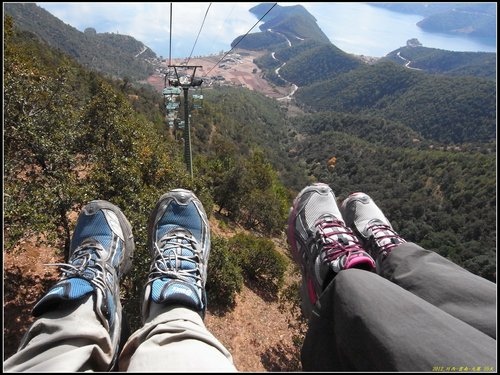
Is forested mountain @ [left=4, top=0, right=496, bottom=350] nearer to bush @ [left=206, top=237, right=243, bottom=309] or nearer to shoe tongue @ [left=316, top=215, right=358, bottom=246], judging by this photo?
bush @ [left=206, top=237, right=243, bottom=309]

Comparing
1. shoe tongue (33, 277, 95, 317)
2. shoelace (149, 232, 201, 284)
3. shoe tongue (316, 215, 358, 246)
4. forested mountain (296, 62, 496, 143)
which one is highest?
shoe tongue (316, 215, 358, 246)

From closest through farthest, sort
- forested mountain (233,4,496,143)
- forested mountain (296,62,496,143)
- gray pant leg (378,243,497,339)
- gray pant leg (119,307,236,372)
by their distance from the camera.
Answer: gray pant leg (119,307,236,372) < gray pant leg (378,243,497,339) < forested mountain (296,62,496,143) < forested mountain (233,4,496,143)

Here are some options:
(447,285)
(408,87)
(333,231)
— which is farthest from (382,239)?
(408,87)

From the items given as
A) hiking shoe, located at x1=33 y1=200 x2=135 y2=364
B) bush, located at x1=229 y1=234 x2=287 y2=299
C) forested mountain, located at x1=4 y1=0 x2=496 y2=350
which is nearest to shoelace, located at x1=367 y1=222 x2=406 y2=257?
hiking shoe, located at x1=33 y1=200 x2=135 y2=364

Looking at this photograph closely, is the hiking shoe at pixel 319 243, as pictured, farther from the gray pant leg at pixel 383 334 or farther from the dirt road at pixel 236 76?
the dirt road at pixel 236 76

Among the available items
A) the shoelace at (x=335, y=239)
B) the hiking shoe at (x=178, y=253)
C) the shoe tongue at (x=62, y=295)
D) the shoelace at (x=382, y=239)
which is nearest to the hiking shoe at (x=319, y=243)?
the shoelace at (x=335, y=239)

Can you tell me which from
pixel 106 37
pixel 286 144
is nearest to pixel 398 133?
pixel 286 144
